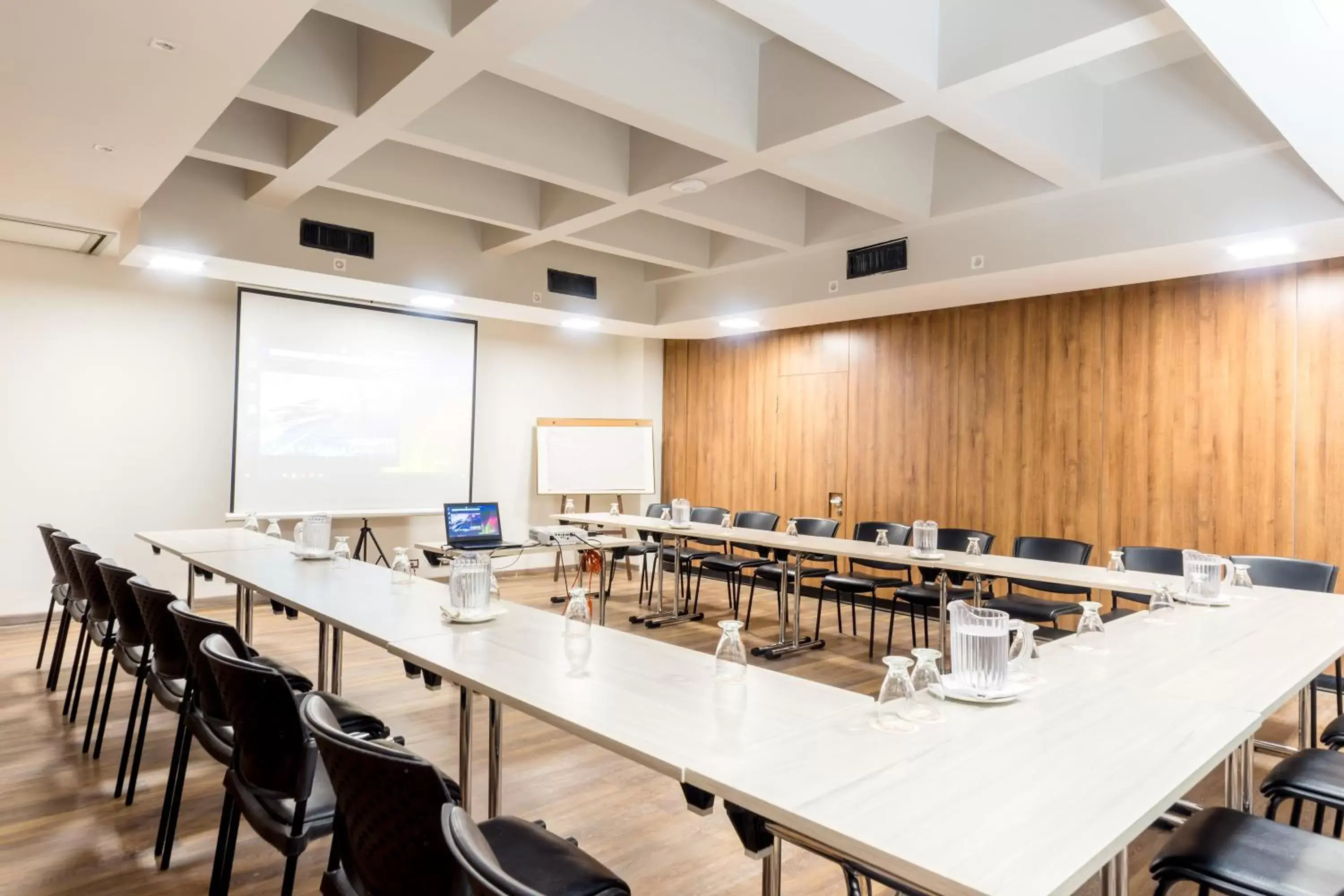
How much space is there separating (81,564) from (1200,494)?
20.6ft

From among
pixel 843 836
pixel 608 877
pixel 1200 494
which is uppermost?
pixel 1200 494

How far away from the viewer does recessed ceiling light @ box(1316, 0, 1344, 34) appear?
2.46m

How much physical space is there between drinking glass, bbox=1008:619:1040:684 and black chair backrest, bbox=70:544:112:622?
3.33 metres

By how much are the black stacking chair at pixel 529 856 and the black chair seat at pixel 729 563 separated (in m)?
4.33

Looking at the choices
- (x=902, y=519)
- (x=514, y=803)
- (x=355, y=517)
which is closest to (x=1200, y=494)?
(x=902, y=519)

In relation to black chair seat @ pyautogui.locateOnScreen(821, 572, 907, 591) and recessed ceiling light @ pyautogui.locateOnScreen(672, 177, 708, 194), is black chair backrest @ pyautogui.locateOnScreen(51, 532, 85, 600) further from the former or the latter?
black chair seat @ pyautogui.locateOnScreen(821, 572, 907, 591)

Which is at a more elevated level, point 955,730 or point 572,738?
point 955,730

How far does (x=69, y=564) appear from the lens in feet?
A: 12.6

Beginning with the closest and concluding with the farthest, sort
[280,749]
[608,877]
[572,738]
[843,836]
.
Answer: [843,836]
[608,877]
[280,749]
[572,738]

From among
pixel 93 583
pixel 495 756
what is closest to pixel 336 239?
pixel 93 583

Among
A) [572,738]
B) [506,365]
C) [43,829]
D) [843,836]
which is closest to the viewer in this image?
[843,836]

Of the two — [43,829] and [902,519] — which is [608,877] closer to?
[43,829]

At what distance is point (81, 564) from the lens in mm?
3359

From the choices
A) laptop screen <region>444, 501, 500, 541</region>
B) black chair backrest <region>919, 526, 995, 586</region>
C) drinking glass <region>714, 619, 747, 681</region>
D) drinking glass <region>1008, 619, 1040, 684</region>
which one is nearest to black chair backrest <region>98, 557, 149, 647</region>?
drinking glass <region>714, 619, 747, 681</region>
